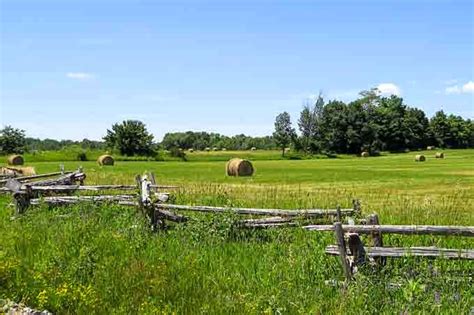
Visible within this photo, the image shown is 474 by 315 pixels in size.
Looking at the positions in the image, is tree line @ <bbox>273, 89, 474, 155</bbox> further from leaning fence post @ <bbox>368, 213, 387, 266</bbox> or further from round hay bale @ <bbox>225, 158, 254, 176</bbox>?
leaning fence post @ <bbox>368, 213, 387, 266</bbox>

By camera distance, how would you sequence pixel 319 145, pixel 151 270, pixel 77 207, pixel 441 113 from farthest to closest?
1. pixel 441 113
2. pixel 319 145
3. pixel 77 207
4. pixel 151 270

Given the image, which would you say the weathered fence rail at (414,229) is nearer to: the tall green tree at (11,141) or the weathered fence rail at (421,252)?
the weathered fence rail at (421,252)

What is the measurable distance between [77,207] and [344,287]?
306 inches

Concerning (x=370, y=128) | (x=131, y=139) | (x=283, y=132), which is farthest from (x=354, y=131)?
(x=131, y=139)

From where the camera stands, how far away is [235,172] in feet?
119

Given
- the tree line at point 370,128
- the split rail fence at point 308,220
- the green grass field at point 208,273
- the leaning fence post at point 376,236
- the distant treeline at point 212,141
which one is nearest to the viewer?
the green grass field at point 208,273

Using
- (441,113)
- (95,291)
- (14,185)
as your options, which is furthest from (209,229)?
(441,113)

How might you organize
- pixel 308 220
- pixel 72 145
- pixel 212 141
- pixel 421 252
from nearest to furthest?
pixel 421 252 → pixel 308 220 → pixel 72 145 → pixel 212 141

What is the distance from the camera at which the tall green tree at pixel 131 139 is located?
78.6 metres

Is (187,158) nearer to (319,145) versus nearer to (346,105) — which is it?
(319,145)

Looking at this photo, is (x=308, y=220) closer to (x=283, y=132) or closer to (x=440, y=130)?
(x=283, y=132)

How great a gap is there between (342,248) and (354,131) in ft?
305

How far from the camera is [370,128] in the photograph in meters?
98.3

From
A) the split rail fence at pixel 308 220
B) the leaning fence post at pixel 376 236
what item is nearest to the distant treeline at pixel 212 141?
the split rail fence at pixel 308 220
